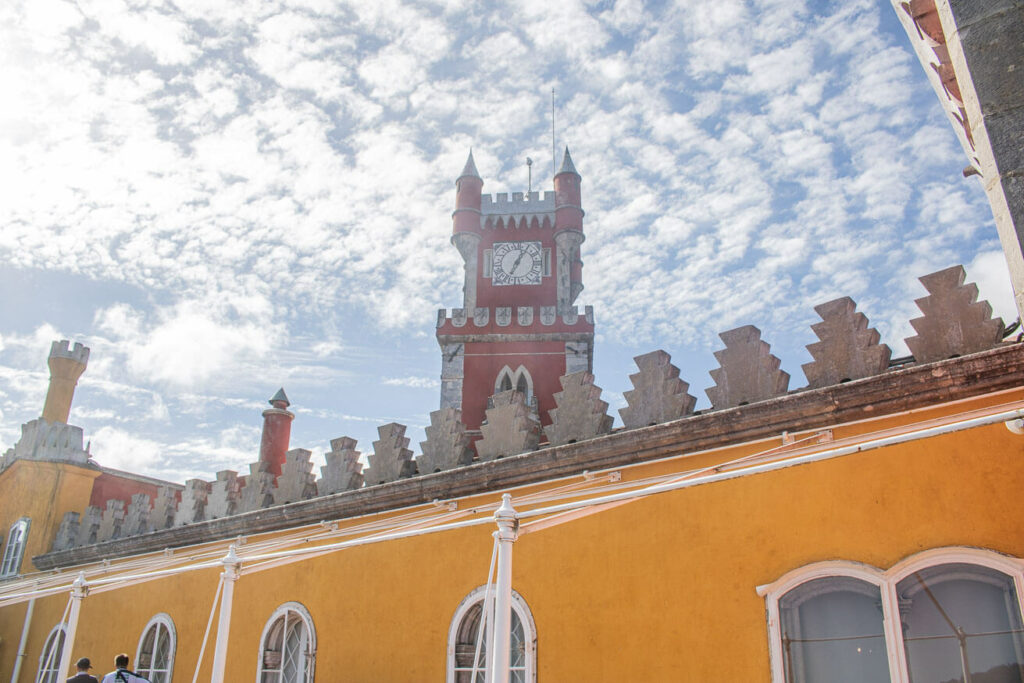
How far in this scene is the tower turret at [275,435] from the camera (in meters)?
15.9

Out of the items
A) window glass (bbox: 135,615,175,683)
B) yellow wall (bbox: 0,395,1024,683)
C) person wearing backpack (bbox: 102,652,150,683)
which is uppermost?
yellow wall (bbox: 0,395,1024,683)

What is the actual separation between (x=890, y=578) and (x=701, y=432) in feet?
6.17

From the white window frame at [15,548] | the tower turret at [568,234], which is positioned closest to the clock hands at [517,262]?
the tower turret at [568,234]

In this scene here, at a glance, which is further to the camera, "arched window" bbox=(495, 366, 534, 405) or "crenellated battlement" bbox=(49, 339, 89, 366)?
"arched window" bbox=(495, 366, 534, 405)

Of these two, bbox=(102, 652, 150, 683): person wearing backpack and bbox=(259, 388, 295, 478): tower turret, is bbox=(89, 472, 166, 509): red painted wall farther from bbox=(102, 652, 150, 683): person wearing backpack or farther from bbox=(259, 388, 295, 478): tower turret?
bbox=(102, 652, 150, 683): person wearing backpack

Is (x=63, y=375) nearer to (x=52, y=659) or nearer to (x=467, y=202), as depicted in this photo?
(x=52, y=659)

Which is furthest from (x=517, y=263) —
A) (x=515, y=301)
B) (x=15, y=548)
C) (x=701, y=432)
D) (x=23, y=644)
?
(x=701, y=432)

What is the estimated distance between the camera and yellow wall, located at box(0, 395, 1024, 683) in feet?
18.5

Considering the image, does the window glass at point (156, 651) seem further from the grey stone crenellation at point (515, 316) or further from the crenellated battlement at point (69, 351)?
the grey stone crenellation at point (515, 316)

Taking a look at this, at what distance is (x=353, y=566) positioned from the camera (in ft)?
31.3

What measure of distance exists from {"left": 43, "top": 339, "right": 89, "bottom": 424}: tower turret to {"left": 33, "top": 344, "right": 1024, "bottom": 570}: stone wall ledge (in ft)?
28.4

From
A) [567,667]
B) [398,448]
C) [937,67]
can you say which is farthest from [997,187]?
[398,448]

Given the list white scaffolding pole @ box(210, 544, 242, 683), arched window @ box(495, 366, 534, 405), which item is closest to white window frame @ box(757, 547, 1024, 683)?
white scaffolding pole @ box(210, 544, 242, 683)

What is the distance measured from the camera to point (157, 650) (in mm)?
11945
